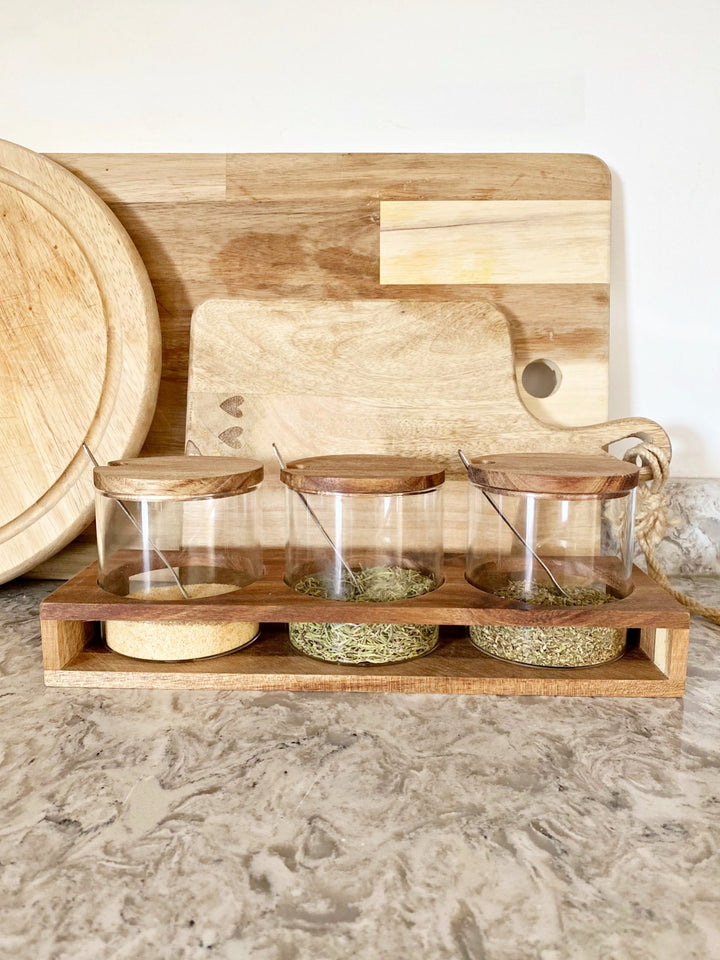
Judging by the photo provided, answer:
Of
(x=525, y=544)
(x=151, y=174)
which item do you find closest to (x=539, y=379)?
(x=525, y=544)

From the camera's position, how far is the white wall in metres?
0.96

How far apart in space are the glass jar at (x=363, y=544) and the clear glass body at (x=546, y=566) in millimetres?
51

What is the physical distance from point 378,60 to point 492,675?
30.8 inches

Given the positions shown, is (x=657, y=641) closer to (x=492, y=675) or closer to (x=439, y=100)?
(x=492, y=675)

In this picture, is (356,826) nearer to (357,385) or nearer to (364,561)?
A: (364,561)

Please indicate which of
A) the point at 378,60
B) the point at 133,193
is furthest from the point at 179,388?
the point at 378,60

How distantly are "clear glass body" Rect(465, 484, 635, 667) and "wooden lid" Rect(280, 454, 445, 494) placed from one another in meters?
0.06

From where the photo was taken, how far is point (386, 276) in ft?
3.18

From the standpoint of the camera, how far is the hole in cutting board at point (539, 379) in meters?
0.99

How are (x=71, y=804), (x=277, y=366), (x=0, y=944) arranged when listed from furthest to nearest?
(x=277, y=366) → (x=71, y=804) → (x=0, y=944)

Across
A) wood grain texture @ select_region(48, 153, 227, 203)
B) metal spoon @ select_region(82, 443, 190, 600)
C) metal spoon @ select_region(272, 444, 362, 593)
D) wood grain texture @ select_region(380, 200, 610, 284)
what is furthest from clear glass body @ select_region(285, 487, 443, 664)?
wood grain texture @ select_region(48, 153, 227, 203)

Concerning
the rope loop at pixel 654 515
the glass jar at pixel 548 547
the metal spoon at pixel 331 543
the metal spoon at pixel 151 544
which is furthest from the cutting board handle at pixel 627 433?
the metal spoon at pixel 151 544

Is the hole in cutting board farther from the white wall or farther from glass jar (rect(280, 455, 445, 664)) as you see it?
glass jar (rect(280, 455, 445, 664))

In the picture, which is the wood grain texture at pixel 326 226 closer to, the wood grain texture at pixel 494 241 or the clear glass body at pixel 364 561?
the wood grain texture at pixel 494 241
